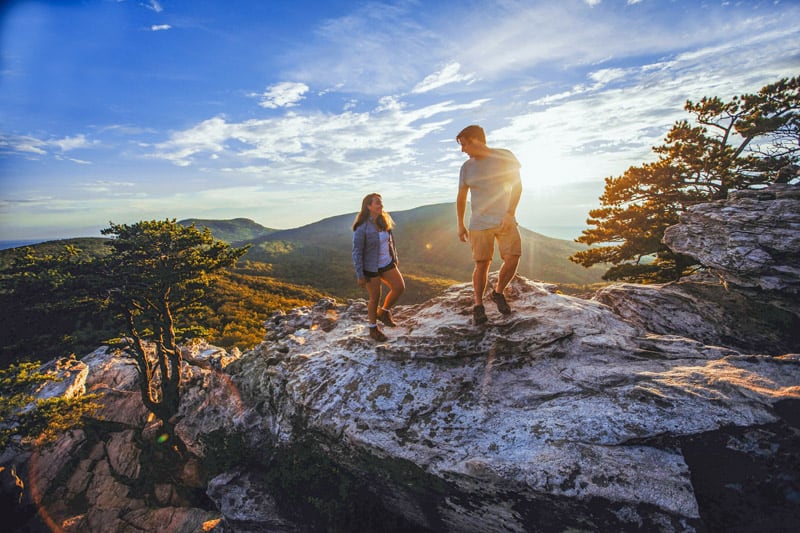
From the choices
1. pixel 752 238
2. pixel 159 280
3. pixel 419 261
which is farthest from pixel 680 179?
pixel 419 261

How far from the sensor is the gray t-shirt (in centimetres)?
589

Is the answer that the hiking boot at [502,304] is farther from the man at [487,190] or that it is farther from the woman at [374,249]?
the woman at [374,249]

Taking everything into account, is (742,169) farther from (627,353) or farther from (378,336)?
(378,336)

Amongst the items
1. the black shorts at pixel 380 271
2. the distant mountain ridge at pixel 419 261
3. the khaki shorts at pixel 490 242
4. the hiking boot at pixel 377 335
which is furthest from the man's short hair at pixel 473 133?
the distant mountain ridge at pixel 419 261

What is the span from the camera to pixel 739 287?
7.68 m

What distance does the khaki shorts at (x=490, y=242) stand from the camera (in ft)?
20.1

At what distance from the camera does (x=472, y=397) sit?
578 cm

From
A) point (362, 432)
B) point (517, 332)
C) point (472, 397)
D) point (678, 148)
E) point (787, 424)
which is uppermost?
point (678, 148)

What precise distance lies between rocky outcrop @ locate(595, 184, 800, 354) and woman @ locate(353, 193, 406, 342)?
607cm

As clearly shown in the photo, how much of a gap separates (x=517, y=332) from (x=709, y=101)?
21.2 meters

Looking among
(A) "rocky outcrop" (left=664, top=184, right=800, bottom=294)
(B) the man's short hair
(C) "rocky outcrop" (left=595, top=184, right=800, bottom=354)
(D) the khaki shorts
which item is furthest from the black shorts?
(A) "rocky outcrop" (left=664, top=184, right=800, bottom=294)

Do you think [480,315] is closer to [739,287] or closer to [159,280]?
[739,287]

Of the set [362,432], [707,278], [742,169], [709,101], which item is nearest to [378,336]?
[362,432]

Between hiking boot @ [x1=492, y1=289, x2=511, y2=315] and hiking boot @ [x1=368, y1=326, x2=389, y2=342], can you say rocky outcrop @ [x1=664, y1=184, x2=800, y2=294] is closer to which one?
hiking boot @ [x1=492, y1=289, x2=511, y2=315]
